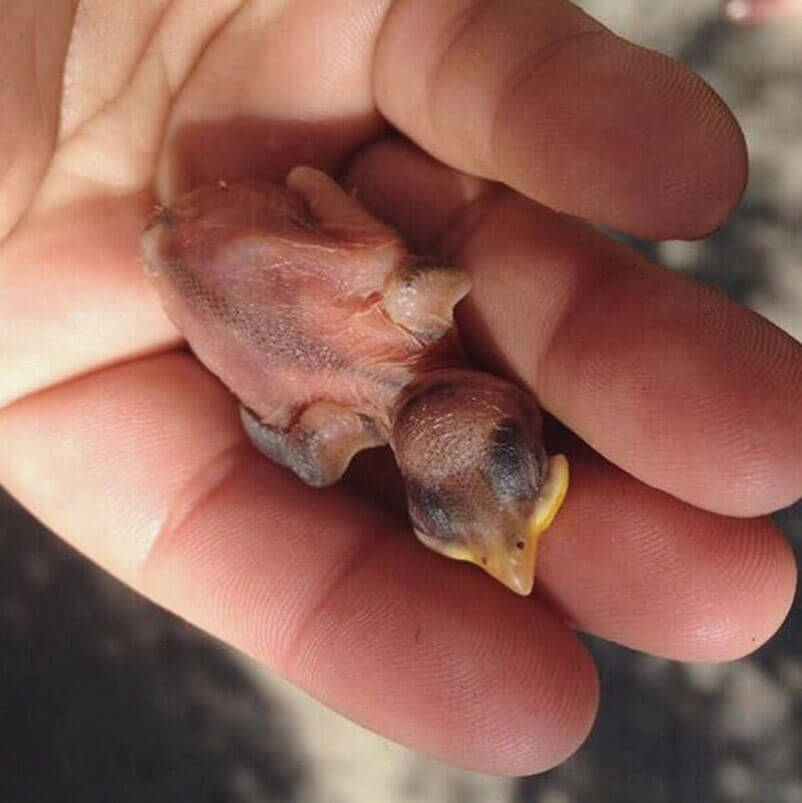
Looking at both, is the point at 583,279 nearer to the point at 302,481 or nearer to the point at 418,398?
the point at 418,398

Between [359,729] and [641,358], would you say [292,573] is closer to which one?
[641,358]

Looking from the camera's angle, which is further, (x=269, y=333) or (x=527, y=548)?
(x=269, y=333)

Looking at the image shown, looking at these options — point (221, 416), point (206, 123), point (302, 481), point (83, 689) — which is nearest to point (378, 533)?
point (302, 481)

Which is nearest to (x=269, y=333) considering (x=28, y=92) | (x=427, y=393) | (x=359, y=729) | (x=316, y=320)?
(x=316, y=320)

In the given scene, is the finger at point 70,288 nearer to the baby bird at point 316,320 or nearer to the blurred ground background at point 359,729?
the baby bird at point 316,320

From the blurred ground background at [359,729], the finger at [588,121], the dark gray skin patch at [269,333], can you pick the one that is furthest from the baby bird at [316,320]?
the blurred ground background at [359,729]
